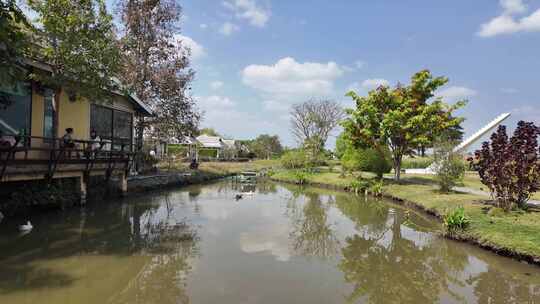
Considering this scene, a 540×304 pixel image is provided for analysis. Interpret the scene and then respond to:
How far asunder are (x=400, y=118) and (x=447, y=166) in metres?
5.15

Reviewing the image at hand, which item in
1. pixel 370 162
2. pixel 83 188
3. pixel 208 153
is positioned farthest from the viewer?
pixel 208 153

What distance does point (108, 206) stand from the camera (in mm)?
13297

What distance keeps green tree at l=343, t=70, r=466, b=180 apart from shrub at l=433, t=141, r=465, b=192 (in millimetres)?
3763

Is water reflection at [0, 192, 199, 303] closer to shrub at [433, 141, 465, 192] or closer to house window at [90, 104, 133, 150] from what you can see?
house window at [90, 104, 133, 150]

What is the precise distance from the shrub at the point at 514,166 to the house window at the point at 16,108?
50.5 feet

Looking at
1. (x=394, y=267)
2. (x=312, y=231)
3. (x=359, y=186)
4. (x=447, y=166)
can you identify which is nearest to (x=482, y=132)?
(x=359, y=186)

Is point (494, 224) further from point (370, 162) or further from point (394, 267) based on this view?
point (370, 162)

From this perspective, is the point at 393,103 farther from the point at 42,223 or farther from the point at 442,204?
the point at 42,223

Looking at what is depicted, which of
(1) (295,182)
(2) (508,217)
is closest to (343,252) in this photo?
(2) (508,217)

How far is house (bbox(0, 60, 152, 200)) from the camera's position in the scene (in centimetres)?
960

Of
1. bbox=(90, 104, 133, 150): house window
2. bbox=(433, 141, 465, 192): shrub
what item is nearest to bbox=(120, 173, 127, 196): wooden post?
bbox=(90, 104, 133, 150): house window

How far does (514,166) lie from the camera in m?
10.2

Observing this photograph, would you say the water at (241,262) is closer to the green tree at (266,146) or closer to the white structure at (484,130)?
the white structure at (484,130)

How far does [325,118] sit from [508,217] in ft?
118
